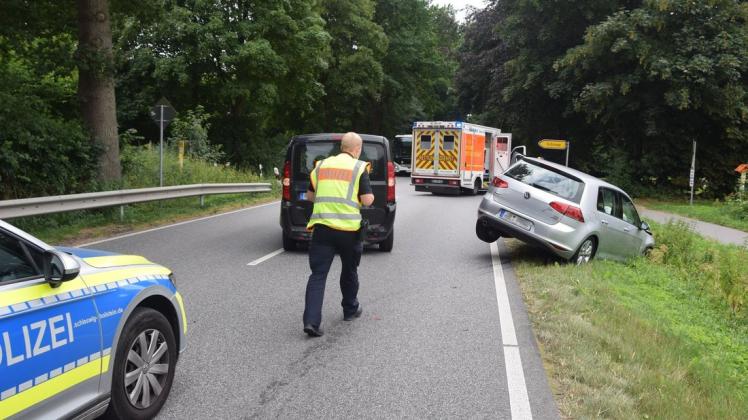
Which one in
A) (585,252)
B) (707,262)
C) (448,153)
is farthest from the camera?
(448,153)

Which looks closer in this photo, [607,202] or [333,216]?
[333,216]

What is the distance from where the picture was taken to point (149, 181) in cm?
1825

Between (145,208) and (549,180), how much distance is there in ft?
33.8

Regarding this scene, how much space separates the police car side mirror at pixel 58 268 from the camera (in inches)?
127

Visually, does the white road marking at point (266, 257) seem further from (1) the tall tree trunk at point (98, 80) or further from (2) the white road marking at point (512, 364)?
(1) the tall tree trunk at point (98, 80)

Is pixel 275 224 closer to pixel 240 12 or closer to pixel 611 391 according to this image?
pixel 611 391

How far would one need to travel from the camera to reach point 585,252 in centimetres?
1004

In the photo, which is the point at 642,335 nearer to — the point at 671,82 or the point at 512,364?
the point at 512,364

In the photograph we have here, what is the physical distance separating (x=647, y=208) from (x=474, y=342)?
21016mm

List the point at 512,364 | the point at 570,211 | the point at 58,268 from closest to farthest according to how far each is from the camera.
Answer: the point at 58,268 → the point at 512,364 → the point at 570,211

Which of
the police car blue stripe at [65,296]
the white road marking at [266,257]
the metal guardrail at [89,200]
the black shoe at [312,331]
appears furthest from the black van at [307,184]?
the police car blue stripe at [65,296]

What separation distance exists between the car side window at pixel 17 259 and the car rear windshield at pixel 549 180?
8031 millimetres

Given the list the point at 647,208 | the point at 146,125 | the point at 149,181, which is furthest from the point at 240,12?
the point at 647,208

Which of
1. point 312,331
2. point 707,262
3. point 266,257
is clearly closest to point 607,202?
point 707,262
